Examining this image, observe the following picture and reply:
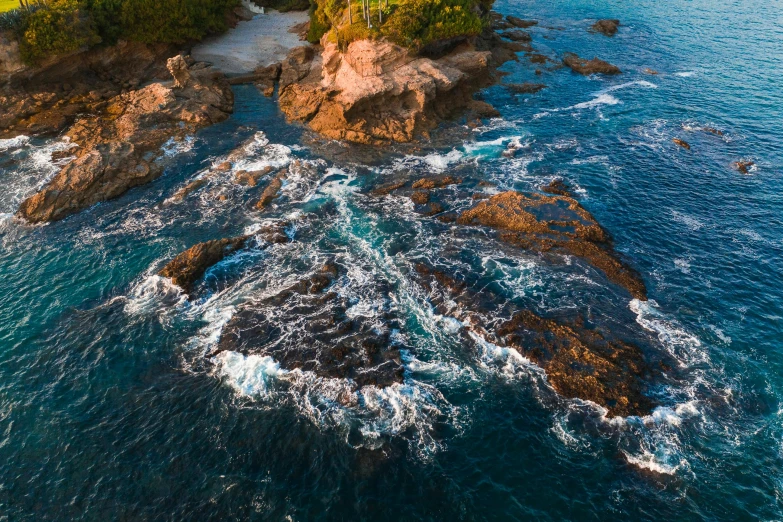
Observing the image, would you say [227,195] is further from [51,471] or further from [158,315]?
[51,471]

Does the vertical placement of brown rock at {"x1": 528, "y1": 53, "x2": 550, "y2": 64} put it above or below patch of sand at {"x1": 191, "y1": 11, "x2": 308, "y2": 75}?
below

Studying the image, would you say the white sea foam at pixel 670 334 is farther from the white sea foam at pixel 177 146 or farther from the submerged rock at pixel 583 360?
the white sea foam at pixel 177 146

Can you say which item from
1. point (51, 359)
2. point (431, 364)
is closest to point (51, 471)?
point (51, 359)

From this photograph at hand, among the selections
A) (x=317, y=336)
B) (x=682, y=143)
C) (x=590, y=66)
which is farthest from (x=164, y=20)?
(x=682, y=143)

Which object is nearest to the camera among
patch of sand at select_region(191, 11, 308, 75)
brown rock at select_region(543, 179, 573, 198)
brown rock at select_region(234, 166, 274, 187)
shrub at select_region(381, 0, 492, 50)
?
brown rock at select_region(543, 179, 573, 198)

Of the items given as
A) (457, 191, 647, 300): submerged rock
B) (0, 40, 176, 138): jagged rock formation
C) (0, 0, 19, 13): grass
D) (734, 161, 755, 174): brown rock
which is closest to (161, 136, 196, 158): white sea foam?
(0, 40, 176, 138): jagged rock formation

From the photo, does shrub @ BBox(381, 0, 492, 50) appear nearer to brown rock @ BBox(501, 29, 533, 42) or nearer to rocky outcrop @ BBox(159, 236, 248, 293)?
brown rock @ BBox(501, 29, 533, 42)
